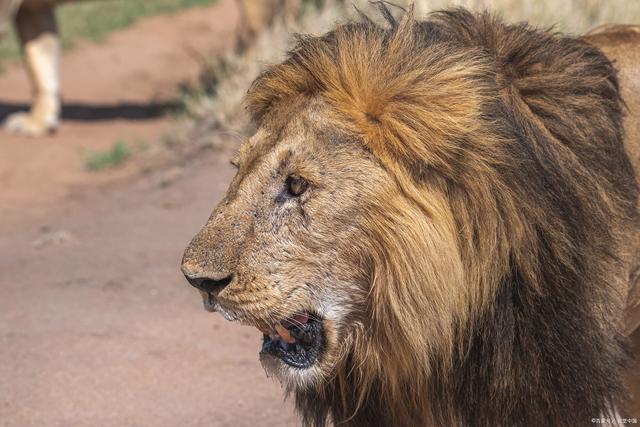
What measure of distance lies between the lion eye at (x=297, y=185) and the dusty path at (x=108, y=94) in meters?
5.13

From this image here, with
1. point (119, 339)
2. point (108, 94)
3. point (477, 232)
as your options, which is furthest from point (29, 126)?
point (477, 232)

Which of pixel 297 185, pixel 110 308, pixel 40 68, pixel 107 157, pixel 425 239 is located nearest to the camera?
pixel 425 239

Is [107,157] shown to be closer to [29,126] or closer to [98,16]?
[29,126]

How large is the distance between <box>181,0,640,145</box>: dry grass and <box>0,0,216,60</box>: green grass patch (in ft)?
12.3

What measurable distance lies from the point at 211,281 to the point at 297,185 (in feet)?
1.02

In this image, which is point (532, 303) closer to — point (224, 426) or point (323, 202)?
point (323, 202)

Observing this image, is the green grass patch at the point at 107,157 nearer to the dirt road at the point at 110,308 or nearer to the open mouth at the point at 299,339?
the dirt road at the point at 110,308

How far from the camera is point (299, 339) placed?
2693mm

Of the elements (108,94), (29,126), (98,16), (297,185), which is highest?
(297,185)

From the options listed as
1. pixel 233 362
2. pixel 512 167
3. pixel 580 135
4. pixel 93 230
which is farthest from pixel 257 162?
pixel 93 230

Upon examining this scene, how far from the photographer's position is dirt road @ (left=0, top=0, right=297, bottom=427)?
3.93 metres

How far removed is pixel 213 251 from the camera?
8.55 ft

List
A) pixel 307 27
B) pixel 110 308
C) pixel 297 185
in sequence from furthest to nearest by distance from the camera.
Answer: pixel 307 27 → pixel 110 308 → pixel 297 185

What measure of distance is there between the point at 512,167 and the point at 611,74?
0.60 metres
